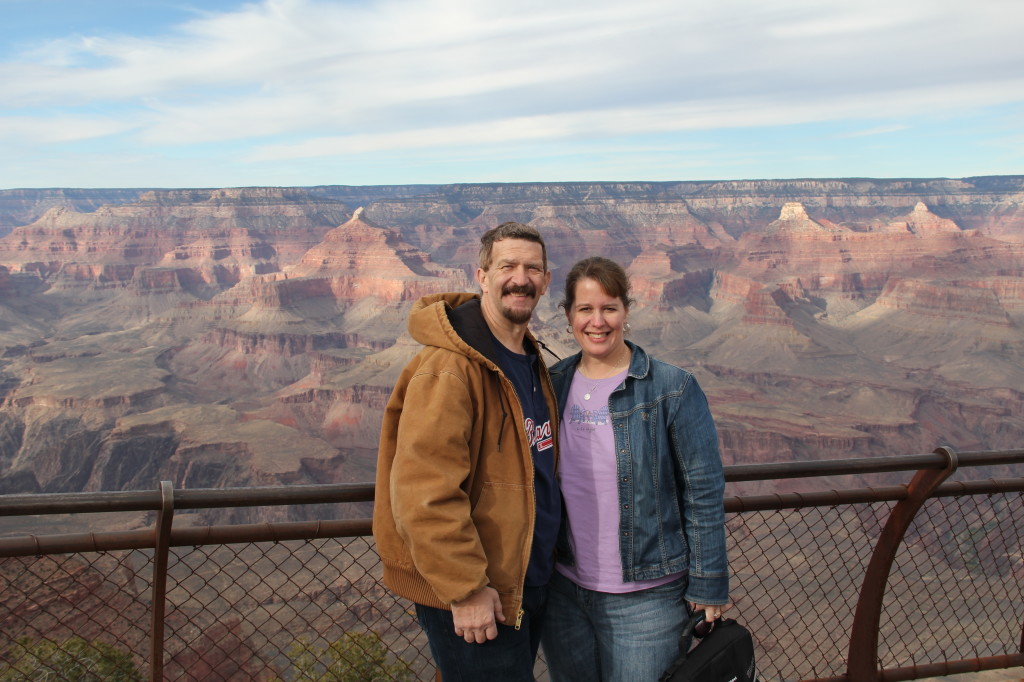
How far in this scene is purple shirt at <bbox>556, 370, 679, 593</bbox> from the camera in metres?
3.43

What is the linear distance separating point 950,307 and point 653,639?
91882mm

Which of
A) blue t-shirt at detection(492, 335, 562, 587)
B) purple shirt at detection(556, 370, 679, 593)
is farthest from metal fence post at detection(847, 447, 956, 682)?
blue t-shirt at detection(492, 335, 562, 587)

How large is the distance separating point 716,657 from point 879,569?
1906 mm

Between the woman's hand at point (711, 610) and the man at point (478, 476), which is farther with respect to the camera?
the woman's hand at point (711, 610)

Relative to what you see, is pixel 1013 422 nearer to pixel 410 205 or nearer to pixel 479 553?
pixel 479 553

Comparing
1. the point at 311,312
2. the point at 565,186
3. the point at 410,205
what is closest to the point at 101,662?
the point at 311,312

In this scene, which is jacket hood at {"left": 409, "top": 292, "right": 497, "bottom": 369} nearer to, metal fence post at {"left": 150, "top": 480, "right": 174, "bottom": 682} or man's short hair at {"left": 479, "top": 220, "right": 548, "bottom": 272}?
man's short hair at {"left": 479, "top": 220, "right": 548, "bottom": 272}

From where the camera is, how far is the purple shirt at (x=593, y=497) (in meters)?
3.43

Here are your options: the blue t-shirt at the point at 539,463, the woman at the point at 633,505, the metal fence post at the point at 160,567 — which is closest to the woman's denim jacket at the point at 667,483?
the woman at the point at 633,505

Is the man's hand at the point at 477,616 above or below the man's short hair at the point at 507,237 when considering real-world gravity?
below

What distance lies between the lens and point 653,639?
3.44 m

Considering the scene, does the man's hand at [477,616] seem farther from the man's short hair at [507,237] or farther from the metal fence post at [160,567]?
the man's short hair at [507,237]

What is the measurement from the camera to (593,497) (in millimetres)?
3449

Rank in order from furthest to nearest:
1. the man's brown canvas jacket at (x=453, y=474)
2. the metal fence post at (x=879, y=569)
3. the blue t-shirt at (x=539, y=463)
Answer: the metal fence post at (x=879, y=569), the blue t-shirt at (x=539, y=463), the man's brown canvas jacket at (x=453, y=474)
